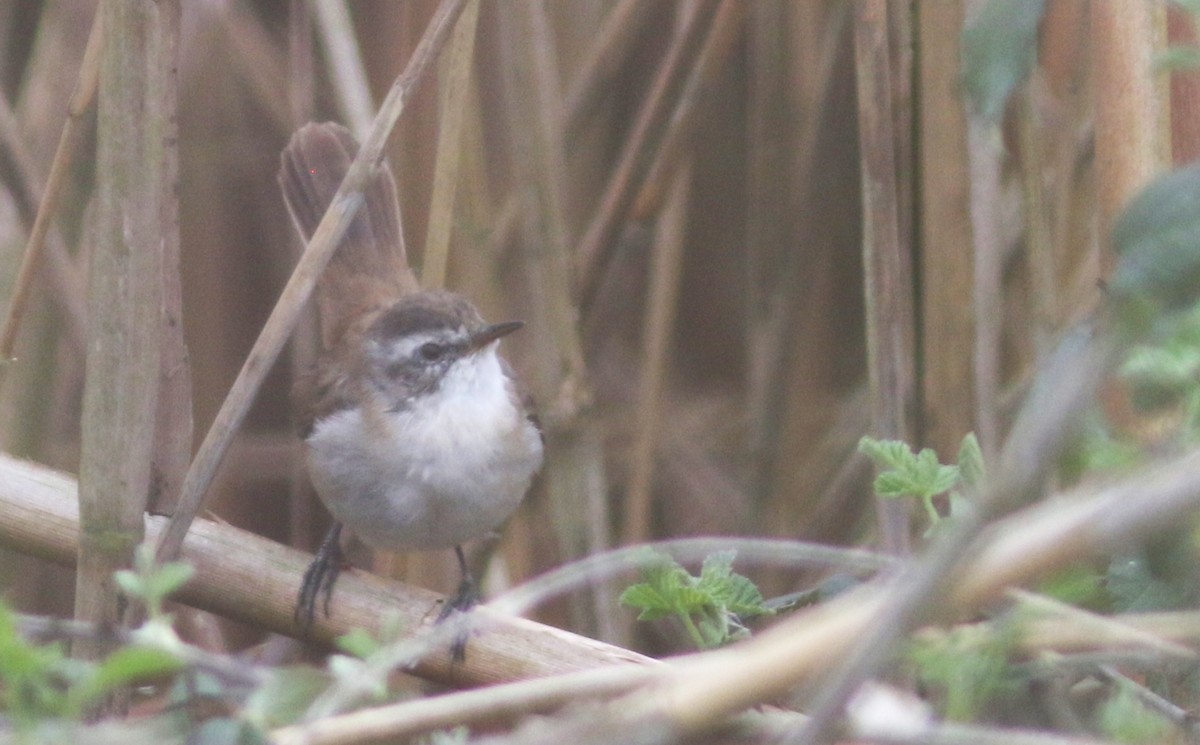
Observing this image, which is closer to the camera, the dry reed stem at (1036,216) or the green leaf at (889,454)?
the green leaf at (889,454)

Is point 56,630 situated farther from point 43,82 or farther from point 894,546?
point 43,82

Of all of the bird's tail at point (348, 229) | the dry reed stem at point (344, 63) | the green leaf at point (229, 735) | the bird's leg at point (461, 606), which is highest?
the dry reed stem at point (344, 63)

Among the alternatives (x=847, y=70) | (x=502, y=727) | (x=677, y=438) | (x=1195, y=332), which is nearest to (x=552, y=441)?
(x=677, y=438)

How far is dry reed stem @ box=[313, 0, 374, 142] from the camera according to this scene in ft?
9.50

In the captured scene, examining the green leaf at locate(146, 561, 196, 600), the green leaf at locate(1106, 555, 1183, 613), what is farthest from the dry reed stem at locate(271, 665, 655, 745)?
the green leaf at locate(1106, 555, 1183, 613)

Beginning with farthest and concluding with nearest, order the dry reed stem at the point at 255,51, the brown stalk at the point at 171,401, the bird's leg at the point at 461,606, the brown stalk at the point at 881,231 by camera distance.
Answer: the dry reed stem at the point at 255,51, the brown stalk at the point at 881,231, the brown stalk at the point at 171,401, the bird's leg at the point at 461,606

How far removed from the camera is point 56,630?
2.86 feet

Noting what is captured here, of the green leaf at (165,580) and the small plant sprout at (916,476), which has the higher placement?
the green leaf at (165,580)

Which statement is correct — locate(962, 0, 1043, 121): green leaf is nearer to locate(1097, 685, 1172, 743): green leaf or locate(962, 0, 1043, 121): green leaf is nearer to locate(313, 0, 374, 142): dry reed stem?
locate(1097, 685, 1172, 743): green leaf

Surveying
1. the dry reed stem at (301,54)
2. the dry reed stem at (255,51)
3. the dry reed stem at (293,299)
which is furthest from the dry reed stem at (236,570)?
the dry reed stem at (255,51)

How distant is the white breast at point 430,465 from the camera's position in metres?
2.43

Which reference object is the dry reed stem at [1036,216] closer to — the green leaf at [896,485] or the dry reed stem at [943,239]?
the dry reed stem at [943,239]

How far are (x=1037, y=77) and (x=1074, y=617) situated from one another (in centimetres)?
250

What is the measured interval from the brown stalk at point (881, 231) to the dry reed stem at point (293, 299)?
2.65 ft
